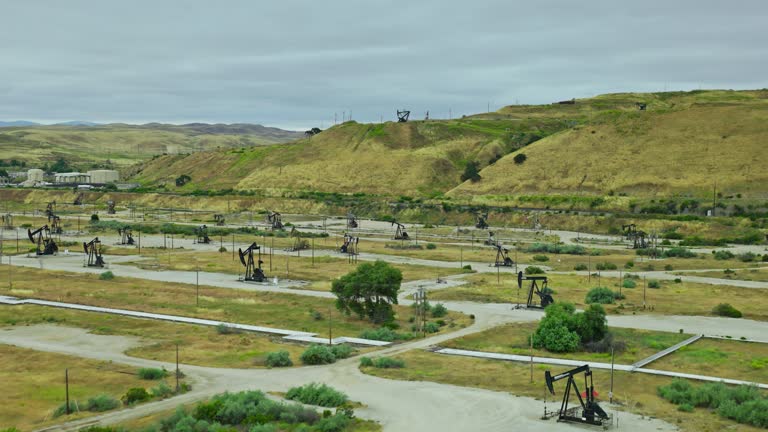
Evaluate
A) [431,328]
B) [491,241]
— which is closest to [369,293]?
[431,328]

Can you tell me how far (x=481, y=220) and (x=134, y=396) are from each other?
82.3m

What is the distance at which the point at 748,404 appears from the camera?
26.5 m

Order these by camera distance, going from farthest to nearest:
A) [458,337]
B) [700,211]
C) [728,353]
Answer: [700,211]
[458,337]
[728,353]

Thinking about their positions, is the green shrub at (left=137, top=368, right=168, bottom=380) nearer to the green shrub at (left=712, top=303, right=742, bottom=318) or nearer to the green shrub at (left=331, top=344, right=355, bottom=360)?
the green shrub at (left=331, top=344, right=355, bottom=360)

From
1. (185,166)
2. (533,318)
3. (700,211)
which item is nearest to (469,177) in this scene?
(700,211)

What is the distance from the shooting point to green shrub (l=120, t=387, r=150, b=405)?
28.3 m

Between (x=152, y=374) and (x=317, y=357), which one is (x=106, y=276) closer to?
(x=152, y=374)

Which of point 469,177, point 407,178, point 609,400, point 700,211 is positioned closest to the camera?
point 609,400

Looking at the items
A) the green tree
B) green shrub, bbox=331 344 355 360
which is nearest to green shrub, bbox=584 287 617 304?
the green tree

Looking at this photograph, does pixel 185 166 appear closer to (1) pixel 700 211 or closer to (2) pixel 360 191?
(2) pixel 360 191

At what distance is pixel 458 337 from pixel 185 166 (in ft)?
545

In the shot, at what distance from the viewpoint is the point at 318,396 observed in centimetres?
2827

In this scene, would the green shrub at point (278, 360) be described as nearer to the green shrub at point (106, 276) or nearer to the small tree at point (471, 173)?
the green shrub at point (106, 276)

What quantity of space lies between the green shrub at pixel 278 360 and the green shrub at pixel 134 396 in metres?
6.43
